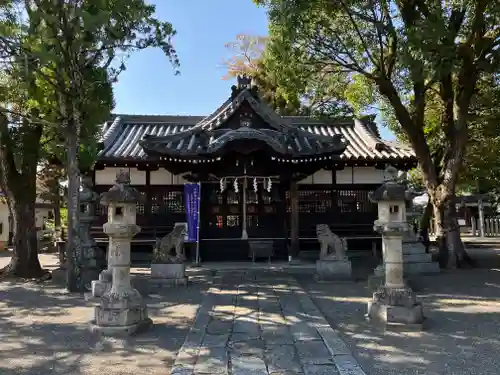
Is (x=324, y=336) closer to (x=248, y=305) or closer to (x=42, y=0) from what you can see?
(x=248, y=305)

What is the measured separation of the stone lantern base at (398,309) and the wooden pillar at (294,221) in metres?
7.75

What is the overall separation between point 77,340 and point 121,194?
239 centimetres

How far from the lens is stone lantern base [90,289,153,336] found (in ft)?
20.5

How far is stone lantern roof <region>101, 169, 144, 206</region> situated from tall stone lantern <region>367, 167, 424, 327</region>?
14.2ft

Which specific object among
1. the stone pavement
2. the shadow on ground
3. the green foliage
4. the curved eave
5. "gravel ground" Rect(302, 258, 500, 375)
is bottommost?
"gravel ground" Rect(302, 258, 500, 375)

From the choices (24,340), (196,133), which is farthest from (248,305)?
(196,133)

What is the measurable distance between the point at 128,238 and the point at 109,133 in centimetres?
1151

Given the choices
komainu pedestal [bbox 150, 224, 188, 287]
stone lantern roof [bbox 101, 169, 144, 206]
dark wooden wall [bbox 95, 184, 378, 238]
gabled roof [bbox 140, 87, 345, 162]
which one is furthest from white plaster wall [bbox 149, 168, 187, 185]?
stone lantern roof [bbox 101, 169, 144, 206]

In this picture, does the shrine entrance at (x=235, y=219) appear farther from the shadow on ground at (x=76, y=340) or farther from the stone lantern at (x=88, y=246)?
the shadow on ground at (x=76, y=340)

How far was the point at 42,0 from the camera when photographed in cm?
941

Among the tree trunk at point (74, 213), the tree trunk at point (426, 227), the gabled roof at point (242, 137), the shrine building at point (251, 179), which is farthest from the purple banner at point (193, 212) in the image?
the tree trunk at point (426, 227)

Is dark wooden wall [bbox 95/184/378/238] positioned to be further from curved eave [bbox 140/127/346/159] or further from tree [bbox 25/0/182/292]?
tree [bbox 25/0/182/292]

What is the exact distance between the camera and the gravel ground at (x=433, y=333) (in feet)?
16.6

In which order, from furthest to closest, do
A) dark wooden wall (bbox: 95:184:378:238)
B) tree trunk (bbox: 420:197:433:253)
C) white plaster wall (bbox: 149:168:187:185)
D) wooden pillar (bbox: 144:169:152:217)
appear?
1. tree trunk (bbox: 420:197:433:253)
2. white plaster wall (bbox: 149:168:187:185)
3. wooden pillar (bbox: 144:169:152:217)
4. dark wooden wall (bbox: 95:184:378:238)
